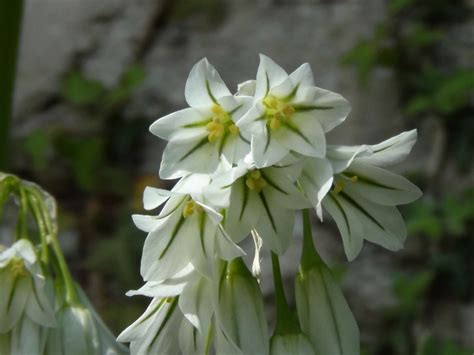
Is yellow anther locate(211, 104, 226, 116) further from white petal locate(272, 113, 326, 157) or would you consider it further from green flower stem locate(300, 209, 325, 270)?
green flower stem locate(300, 209, 325, 270)

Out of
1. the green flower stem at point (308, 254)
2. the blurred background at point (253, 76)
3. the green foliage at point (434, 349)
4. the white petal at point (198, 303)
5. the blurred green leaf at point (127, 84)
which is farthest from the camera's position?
the blurred green leaf at point (127, 84)

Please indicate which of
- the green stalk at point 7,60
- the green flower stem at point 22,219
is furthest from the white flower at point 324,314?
the green stalk at point 7,60

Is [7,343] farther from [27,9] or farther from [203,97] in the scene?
[27,9]

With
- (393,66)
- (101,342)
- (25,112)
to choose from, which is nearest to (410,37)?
(393,66)

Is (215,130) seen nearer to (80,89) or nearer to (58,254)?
(58,254)

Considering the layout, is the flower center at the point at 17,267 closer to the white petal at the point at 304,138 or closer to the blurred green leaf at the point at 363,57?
the white petal at the point at 304,138

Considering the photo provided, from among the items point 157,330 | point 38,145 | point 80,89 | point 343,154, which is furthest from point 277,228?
point 80,89
